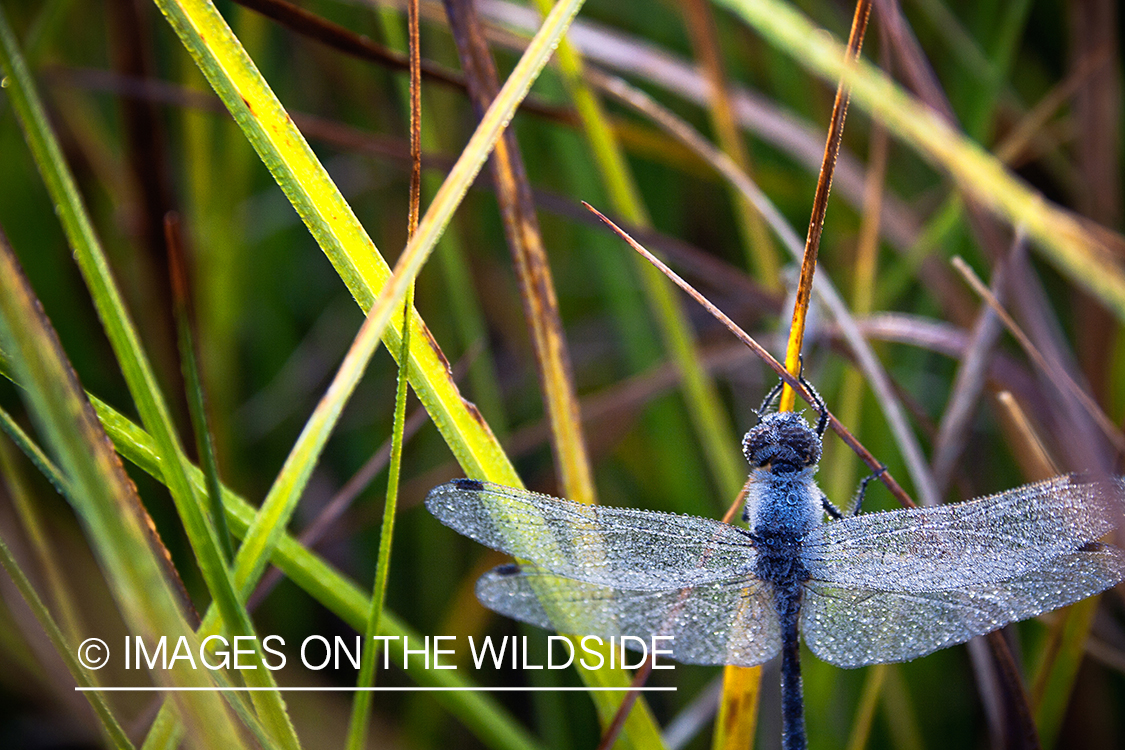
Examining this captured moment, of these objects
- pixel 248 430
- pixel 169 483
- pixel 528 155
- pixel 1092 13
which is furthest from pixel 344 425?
pixel 1092 13

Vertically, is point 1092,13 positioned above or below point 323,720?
above

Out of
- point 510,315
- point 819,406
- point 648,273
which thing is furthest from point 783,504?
point 510,315

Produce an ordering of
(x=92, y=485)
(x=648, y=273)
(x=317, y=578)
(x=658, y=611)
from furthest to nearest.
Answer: (x=648, y=273), (x=658, y=611), (x=317, y=578), (x=92, y=485)

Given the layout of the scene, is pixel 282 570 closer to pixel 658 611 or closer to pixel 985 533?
pixel 658 611

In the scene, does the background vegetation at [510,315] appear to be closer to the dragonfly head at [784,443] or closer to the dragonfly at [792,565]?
the dragonfly at [792,565]

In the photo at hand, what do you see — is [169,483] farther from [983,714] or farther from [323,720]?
[983,714]
